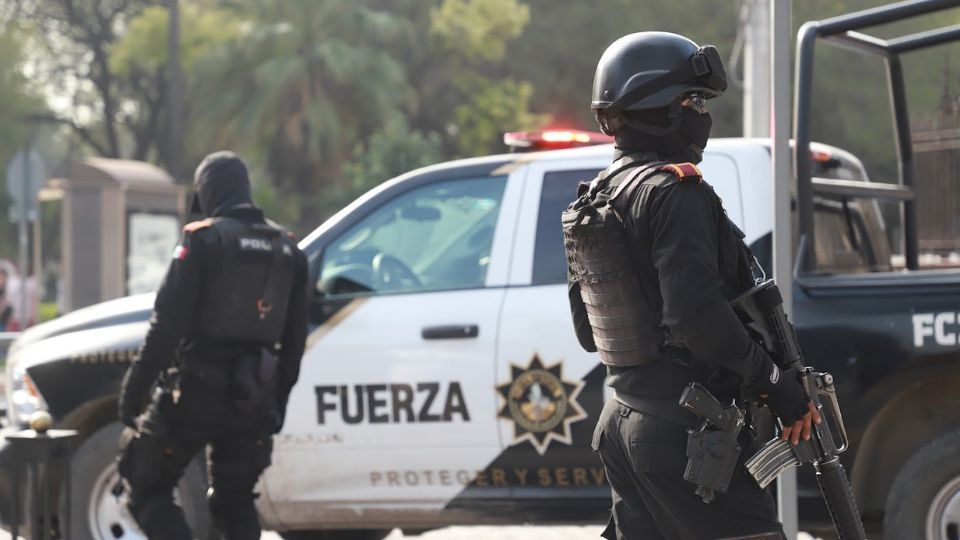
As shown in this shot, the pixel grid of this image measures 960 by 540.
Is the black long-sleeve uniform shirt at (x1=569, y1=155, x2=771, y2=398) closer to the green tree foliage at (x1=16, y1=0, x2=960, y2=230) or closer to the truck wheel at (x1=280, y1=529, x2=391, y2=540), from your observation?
the truck wheel at (x1=280, y1=529, x2=391, y2=540)

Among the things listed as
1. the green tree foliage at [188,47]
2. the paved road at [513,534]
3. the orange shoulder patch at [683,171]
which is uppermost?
the green tree foliage at [188,47]

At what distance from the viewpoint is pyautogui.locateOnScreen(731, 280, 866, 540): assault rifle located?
10.6 ft

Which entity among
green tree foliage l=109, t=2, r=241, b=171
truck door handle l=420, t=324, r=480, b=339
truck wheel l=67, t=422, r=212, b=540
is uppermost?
green tree foliage l=109, t=2, r=241, b=171

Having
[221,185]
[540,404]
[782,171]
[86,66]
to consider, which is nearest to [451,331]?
[540,404]

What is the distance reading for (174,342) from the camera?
4969mm

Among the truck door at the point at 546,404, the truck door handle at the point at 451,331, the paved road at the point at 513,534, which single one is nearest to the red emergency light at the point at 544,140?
the truck door at the point at 546,404

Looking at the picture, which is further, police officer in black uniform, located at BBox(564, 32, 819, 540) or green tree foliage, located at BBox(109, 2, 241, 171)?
green tree foliage, located at BBox(109, 2, 241, 171)

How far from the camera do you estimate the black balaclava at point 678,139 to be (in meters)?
3.38

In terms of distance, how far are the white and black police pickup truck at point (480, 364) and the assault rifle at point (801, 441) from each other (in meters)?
1.90

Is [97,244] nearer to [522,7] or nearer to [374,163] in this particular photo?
[374,163]

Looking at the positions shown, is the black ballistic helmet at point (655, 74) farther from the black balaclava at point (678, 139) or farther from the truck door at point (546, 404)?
the truck door at point (546, 404)

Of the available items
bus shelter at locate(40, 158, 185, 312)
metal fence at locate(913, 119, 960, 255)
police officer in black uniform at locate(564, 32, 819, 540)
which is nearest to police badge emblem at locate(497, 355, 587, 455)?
police officer in black uniform at locate(564, 32, 819, 540)

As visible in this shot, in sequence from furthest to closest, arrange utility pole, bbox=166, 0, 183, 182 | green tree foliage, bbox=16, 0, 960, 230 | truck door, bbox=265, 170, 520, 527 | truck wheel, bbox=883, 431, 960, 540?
1. green tree foliage, bbox=16, 0, 960, 230
2. utility pole, bbox=166, 0, 183, 182
3. truck door, bbox=265, 170, 520, 527
4. truck wheel, bbox=883, 431, 960, 540

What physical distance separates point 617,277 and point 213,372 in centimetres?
213
